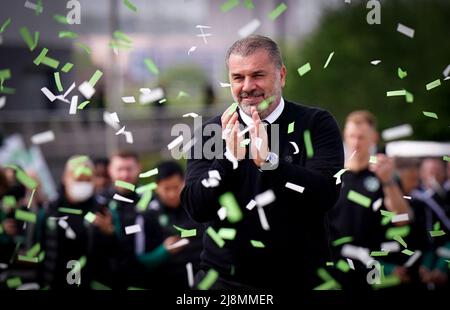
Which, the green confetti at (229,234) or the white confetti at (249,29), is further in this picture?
the white confetti at (249,29)

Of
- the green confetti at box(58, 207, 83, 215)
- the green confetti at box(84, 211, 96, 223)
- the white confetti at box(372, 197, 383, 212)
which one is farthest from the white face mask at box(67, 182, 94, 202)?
A: the white confetti at box(372, 197, 383, 212)

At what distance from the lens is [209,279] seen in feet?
16.0

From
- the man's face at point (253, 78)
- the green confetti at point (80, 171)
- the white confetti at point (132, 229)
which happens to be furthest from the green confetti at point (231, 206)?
the green confetti at point (80, 171)

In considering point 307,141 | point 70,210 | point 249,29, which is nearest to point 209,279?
point 307,141

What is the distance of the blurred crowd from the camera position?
289 inches

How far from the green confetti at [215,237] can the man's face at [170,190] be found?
3.14 meters

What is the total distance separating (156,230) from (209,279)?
3104mm

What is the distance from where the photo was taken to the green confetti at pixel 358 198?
7.29m

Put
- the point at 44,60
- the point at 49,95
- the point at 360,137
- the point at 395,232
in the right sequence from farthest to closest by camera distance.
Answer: the point at 360,137 < the point at 395,232 < the point at 44,60 < the point at 49,95

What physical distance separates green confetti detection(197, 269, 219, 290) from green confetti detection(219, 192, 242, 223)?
32 cm

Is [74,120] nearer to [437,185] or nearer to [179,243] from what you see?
[437,185]

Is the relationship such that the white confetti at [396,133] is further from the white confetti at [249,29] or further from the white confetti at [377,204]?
the white confetti at [249,29]

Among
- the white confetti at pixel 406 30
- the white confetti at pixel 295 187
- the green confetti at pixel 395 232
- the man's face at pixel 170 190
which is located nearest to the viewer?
the white confetti at pixel 295 187

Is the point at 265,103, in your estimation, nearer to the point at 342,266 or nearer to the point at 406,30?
the point at 406,30
